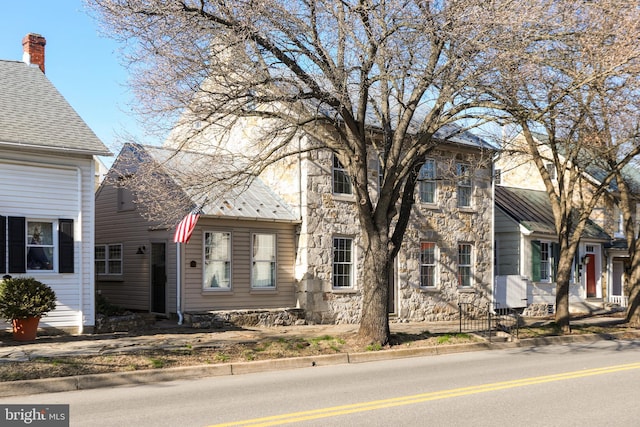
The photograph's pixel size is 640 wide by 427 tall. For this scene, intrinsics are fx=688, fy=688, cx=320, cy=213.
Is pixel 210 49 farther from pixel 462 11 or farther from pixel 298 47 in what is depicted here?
pixel 462 11

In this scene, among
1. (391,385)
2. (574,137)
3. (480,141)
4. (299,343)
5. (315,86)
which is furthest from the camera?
(480,141)

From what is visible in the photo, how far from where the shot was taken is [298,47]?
13.8m

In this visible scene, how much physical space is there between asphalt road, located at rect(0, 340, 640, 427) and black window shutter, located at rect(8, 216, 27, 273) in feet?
21.3

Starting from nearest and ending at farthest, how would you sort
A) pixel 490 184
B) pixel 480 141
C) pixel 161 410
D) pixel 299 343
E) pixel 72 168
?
pixel 161 410 < pixel 299 343 < pixel 72 168 < pixel 480 141 < pixel 490 184

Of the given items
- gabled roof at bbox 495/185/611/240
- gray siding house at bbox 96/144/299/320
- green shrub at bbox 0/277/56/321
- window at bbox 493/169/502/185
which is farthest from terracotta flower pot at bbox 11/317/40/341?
gabled roof at bbox 495/185/611/240

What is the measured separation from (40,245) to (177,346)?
4.57 metres

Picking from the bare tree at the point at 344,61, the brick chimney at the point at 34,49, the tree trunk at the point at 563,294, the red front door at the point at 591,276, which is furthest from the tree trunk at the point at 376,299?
the red front door at the point at 591,276

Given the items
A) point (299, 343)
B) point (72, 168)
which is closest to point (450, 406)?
point (299, 343)

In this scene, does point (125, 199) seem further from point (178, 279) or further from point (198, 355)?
point (198, 355)

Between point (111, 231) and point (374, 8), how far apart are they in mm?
13307

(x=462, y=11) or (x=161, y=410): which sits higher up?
(x=462, y=11)

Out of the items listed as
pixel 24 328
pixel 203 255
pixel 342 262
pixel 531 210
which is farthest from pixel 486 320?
pixel 24 328

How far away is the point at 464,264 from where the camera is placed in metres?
25.8

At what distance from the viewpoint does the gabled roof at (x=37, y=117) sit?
15812 mm
